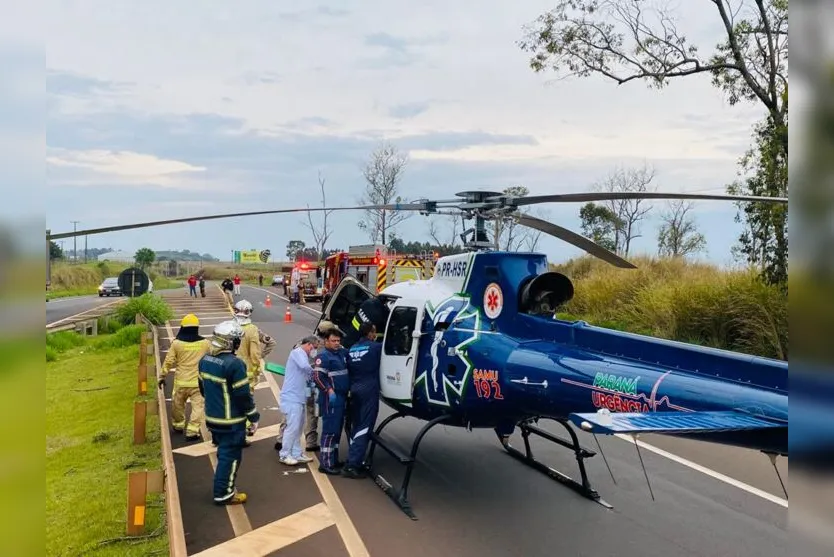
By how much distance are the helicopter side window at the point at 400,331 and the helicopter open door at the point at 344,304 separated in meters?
1.37

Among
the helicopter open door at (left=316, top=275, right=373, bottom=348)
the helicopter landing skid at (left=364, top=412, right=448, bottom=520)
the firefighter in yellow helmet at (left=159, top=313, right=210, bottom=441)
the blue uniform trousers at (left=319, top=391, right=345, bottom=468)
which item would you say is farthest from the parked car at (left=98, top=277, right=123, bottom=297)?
the helicopter landing skid at (left=364, top=412, right=448, bottom=520)

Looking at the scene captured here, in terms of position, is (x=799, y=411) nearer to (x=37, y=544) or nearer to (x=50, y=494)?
(x=37, y=544)

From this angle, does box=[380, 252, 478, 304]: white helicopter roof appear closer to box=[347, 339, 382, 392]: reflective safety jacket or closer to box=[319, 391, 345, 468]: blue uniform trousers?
box=[347, 339, 382, 392]: reflective safety jacket

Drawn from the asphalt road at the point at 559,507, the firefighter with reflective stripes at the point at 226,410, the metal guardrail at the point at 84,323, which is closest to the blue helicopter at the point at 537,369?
the asphalt road at the point at 559,507

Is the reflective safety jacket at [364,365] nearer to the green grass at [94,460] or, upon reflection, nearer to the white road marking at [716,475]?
the green grass at [94,460]

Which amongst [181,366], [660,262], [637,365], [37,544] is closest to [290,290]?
[660,262]

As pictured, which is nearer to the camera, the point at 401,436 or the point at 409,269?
the point at 401,436

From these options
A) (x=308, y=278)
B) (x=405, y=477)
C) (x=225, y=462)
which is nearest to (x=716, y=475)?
(x=405, y=477)

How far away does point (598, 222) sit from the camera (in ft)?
123

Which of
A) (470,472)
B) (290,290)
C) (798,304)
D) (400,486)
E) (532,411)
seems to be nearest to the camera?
(798,304)

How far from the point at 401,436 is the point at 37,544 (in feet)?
26.7

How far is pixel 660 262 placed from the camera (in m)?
19.4

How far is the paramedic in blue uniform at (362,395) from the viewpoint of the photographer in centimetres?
735

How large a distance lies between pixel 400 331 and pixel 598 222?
32.7 m
